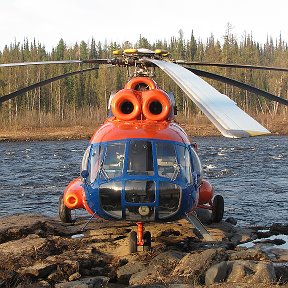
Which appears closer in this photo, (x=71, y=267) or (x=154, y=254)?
(x=71, y=267)

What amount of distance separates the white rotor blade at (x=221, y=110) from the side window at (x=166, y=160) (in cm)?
220

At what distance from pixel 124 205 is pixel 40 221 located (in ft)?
10.9

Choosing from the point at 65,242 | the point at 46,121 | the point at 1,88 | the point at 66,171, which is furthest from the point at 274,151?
the point at 1,88

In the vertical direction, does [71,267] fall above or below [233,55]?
below

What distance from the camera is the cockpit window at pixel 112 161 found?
7.61 metres

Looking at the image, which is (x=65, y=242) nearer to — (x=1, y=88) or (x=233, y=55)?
(x=1, y=88)

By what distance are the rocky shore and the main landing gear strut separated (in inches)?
4.9

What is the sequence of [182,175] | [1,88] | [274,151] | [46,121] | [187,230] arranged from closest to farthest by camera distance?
[182,175]
[187,230]
[274,151]
[46,121]
[1,88]

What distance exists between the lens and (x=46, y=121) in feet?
188

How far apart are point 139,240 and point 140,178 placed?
1346 mm

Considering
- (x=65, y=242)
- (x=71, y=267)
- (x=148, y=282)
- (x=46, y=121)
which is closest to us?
(x=148, y=282)

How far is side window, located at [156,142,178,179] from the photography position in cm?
759

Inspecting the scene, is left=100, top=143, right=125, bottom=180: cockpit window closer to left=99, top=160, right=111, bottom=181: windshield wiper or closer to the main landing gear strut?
left=99, top=160, right=111, bottom=181: windshield wiper

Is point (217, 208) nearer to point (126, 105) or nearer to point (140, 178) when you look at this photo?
point (126, 105)
